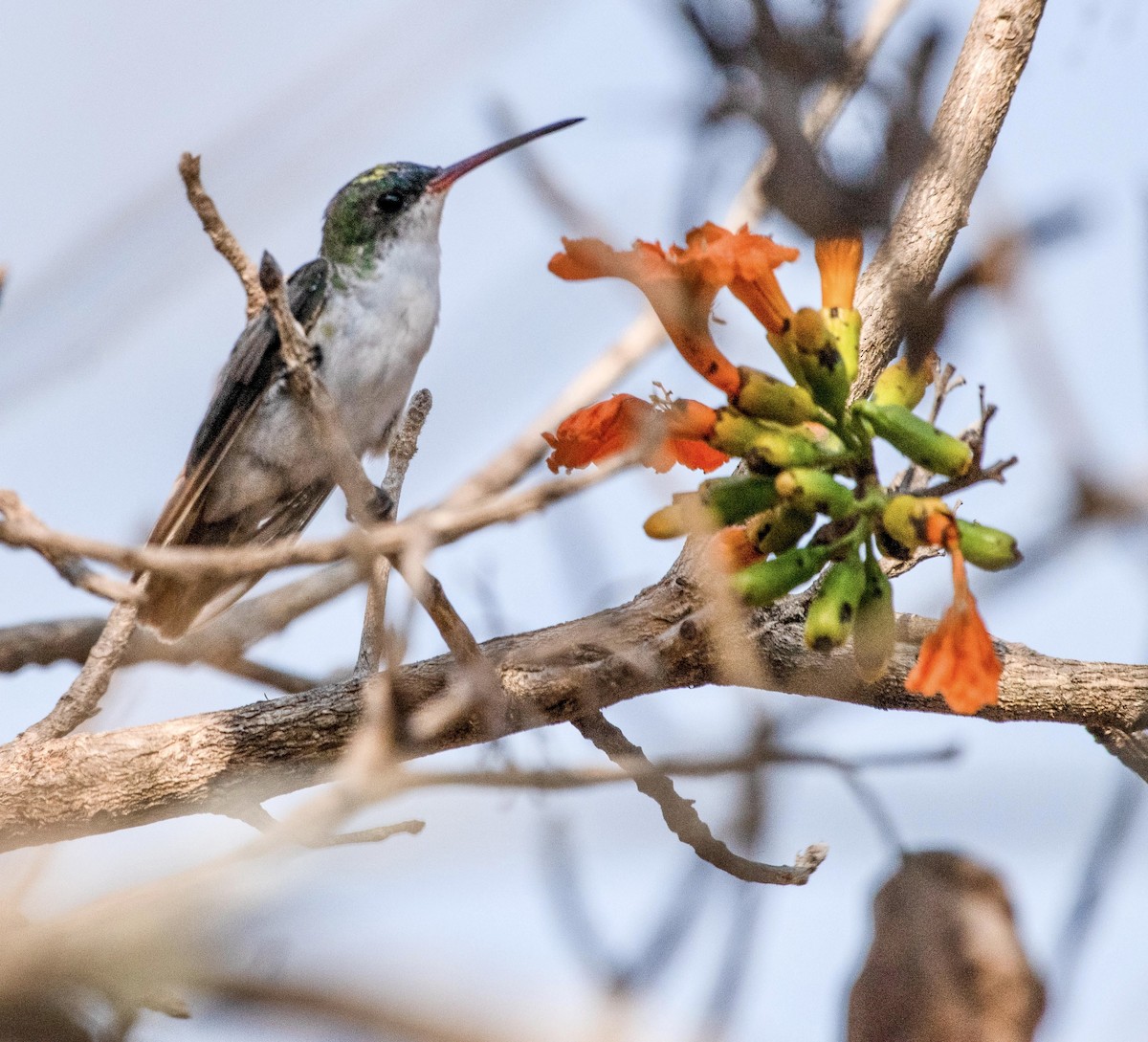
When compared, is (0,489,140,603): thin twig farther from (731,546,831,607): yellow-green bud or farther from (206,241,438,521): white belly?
(206,241,438,521): white belly

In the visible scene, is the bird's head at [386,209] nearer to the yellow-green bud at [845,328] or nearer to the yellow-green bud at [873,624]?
the yellow-green bud at [845,328]

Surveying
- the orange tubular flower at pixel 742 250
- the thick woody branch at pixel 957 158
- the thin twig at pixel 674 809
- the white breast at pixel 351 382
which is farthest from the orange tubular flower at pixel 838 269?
the white breast at pixel 351 382

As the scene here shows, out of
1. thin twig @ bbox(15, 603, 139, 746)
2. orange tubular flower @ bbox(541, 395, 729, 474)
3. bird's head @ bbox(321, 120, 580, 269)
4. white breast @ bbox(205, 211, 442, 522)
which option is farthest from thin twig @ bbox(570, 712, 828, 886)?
bird's head @ bbox(321, 120, 580, 269)

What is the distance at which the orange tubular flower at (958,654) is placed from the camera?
7.73 feet

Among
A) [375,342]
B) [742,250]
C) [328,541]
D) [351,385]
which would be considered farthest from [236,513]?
[328,541]

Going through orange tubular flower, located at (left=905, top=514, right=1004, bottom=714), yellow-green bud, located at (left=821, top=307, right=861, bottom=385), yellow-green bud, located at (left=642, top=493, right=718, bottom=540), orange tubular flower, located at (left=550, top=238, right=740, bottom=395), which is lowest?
orange tubular flower, located at (left=905, top=514, right=1004, bottom=714)

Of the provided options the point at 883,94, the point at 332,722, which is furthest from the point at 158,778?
the point at 883,94

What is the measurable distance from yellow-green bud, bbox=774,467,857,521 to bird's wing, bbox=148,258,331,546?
2997mm

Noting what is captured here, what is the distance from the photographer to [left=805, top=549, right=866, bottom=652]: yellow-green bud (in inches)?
100

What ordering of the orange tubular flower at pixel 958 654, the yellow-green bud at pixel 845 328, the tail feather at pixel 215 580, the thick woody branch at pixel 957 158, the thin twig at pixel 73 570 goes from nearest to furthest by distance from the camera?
the thin twig at pixel 73 570 → the orange tubular flower at pixel 958 654 → the yellow-green bud at pixel 845 328 → the thick woody branch at pixel 957 158 → the tail feather at pixel 215 580

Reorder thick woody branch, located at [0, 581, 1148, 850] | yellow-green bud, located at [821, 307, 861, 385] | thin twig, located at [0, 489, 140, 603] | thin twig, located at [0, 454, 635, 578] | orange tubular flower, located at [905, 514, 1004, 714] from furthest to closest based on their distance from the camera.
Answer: thick woody branch, located at [0, 581, 1148, 850], yellow-green bud, located at [821, 307, 861, 385], orange tubular flower, located at [905, 514, 1004, 714], thin twig, located at [0, 489, 140, 603], thin twig, located at [0, 454, 635, 578]

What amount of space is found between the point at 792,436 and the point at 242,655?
10.2ft

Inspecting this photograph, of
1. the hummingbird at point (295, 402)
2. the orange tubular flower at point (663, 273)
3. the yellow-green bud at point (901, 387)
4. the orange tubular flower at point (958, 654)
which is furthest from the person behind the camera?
the hummingbird at point (295, 402)

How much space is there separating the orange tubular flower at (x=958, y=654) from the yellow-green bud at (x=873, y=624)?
210 mm
